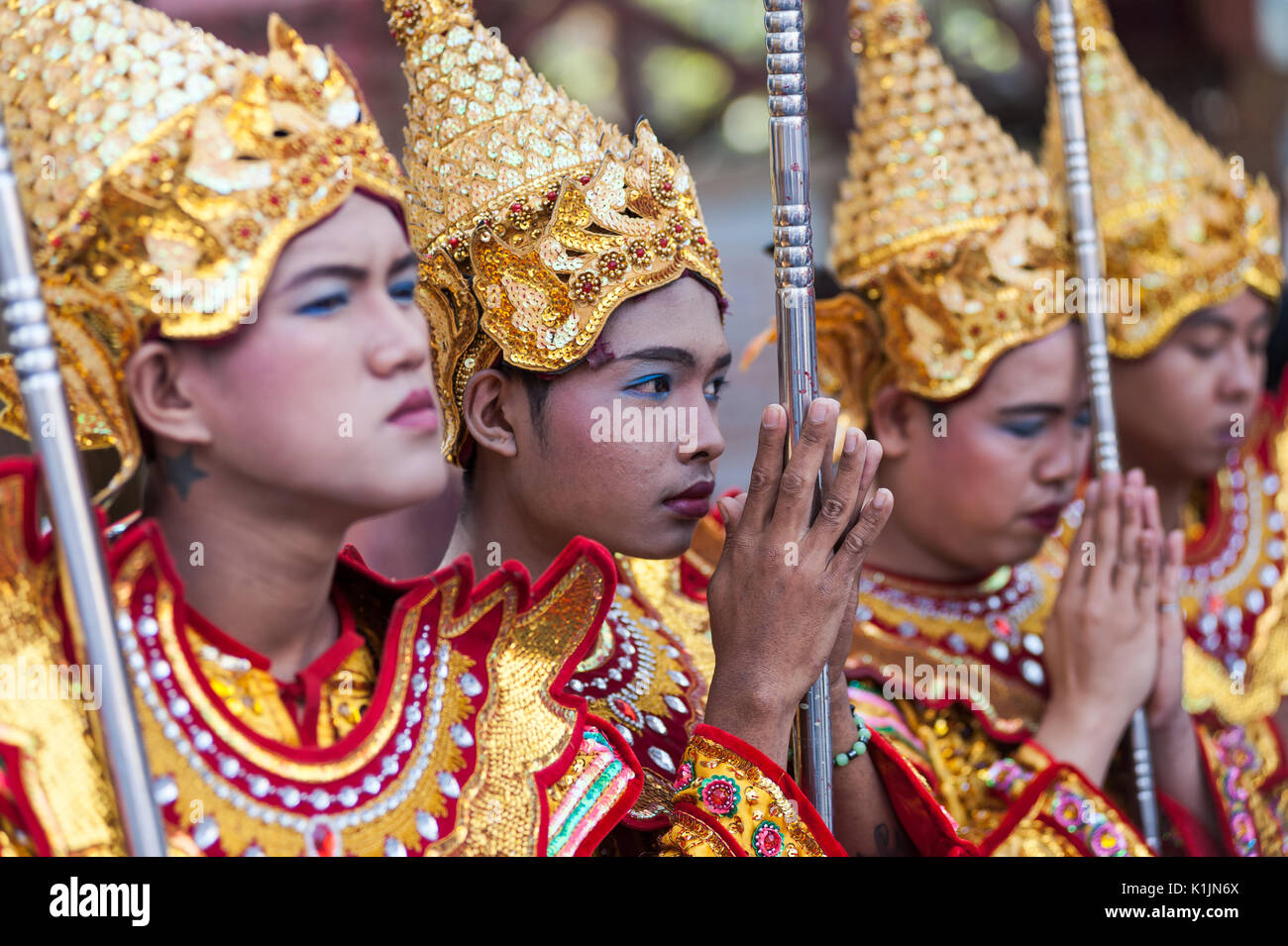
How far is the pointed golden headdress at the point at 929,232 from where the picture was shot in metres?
2.14

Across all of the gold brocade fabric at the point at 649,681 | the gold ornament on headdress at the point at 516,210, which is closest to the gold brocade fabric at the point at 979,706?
the gold brocade fabric at the point at 649,681

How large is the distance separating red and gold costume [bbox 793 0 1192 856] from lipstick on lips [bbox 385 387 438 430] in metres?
0.97

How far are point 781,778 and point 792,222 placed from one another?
57cm

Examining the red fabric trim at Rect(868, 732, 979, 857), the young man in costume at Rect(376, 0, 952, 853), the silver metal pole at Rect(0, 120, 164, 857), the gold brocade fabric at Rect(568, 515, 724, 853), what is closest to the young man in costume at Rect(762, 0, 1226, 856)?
the gold brocade fabric at Rect(568, 515, 724, 853)

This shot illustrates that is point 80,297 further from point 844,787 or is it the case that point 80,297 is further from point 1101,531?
point 1101,531

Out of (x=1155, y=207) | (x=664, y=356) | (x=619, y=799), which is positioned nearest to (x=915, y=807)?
(x=619, y=799)

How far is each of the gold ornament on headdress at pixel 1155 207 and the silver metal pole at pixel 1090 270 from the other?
23 centimetres

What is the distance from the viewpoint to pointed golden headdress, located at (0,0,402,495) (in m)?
1.17

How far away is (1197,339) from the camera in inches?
98.5

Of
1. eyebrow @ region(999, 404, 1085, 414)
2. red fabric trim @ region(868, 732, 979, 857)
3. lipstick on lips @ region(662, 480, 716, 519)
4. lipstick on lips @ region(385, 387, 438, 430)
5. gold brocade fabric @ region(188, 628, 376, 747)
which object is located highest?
eyebrow @ region(999, 404, 1085, 414)

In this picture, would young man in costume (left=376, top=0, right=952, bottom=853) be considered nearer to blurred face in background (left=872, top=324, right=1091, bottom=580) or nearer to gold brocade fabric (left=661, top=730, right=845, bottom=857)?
gold brocade fabric (left=661, top=730, right=845, bottom=857)

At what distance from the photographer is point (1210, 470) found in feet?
8.46

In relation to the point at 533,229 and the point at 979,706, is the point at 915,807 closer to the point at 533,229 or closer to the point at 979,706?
the point at 979,706

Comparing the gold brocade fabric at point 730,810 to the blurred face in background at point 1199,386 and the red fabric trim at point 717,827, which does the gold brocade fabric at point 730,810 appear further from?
the blurred face in background at point 1199,386
